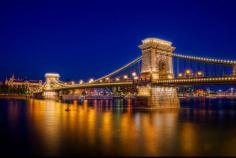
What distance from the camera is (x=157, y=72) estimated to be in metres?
48.6

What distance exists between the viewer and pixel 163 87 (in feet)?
156

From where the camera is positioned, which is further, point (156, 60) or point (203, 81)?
point (156, 60)

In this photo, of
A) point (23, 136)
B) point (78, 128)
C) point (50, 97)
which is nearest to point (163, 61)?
point (78, 128)

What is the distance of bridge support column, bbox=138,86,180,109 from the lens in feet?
152

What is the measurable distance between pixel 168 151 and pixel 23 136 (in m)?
11.2

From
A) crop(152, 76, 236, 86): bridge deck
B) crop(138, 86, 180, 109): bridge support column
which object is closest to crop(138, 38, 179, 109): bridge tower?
crop(138, 86, 180, 109): bridge support column

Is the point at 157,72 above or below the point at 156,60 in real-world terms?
below

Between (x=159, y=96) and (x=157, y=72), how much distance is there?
4194mm

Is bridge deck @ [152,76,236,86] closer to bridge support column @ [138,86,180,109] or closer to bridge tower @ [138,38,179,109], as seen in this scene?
bridge support column @ [138,86,180,109]

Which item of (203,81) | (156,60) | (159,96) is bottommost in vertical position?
(159,96)

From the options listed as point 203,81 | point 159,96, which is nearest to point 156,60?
point 159,96

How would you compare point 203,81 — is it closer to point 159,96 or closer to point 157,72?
point 159,96

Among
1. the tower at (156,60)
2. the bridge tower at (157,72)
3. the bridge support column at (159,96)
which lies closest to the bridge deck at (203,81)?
the bridge support column at (159,96)

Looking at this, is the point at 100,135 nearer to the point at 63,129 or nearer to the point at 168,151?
the point at 63,129
